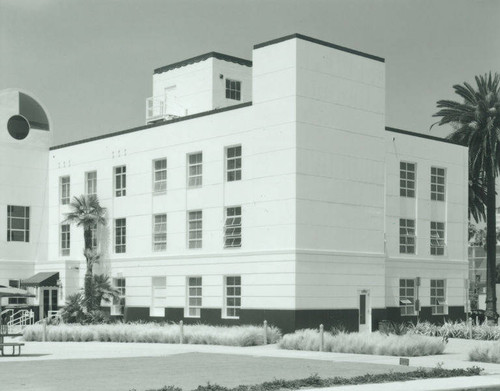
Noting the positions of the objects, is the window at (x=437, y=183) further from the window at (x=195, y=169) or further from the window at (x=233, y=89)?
the window at (x=195, y=169)

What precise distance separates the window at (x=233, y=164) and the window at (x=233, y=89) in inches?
434

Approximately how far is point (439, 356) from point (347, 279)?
12.6 meters

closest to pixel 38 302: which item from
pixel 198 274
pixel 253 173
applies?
pixel 198 274

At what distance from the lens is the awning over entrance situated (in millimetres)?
51688

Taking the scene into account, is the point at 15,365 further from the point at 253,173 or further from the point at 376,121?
the point at 376,121

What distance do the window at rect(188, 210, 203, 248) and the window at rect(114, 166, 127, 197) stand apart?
576cm

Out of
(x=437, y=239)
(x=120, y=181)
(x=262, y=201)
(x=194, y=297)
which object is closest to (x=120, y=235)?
(x=120, y=181)

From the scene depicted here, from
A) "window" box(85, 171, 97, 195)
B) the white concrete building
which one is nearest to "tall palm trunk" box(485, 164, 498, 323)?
the white concrete building

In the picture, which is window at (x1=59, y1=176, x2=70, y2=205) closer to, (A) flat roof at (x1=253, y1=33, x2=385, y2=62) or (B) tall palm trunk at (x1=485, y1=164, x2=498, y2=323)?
(A) flat roof at (x1=253, y1=33, x2=385, y2=62)

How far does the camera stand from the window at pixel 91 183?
5200 cm

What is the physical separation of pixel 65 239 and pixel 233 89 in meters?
13.6

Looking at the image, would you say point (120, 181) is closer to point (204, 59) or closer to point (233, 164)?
point (204, 59)

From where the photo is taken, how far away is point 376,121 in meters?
44.5

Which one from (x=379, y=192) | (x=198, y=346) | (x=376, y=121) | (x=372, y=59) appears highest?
(x=372, y=59)
